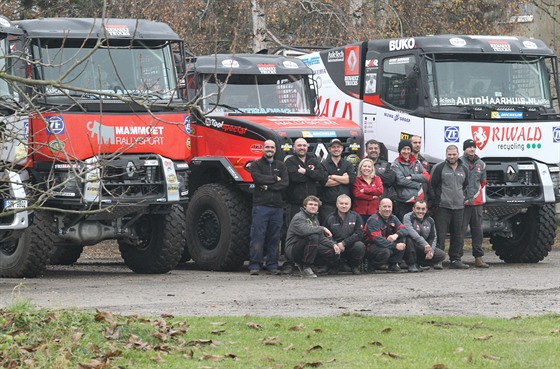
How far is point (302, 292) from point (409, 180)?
4221mm

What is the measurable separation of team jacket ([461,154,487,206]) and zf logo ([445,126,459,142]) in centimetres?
42

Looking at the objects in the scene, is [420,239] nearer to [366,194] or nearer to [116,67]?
[366,194]

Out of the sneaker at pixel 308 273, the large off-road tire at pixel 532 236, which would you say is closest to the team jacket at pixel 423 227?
the sneaker at pixel 308 273

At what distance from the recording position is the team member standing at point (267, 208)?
1850 cm

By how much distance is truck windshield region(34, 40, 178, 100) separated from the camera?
17.4 meters

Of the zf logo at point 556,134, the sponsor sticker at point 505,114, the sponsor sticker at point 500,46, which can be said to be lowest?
the zf logo at point 556,134

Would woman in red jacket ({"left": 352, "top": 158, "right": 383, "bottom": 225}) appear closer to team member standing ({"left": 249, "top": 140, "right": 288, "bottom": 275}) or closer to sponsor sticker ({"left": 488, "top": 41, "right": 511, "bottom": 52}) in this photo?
team member standing ({"left": 249, "top": 140, "right": 288, "bottom": 275})

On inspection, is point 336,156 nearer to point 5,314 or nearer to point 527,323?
point 527,323

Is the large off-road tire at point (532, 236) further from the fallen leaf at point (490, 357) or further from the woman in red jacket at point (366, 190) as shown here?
the fallen leaf at point (490, 357)

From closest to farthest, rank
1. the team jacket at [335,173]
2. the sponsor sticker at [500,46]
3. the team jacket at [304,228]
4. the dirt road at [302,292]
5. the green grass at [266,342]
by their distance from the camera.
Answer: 1. the green grass at [266,342]
2. the dirt road at [302,292]
3. the team jacket at [304,228]
4. the team jacket at [335,173]
5. the sponsor sticker at [500,46]

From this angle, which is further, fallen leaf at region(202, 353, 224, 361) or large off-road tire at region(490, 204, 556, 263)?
large off-road tire at region(490, 204, 556, 263)

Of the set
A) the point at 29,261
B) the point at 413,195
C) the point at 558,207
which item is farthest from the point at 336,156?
the point at 558,207

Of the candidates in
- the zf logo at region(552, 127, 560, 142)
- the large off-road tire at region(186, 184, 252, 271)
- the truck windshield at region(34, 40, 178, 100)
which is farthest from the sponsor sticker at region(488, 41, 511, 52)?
the truck windshield at region(34, 40, 178, 100)

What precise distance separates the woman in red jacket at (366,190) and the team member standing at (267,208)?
45.1 inches
